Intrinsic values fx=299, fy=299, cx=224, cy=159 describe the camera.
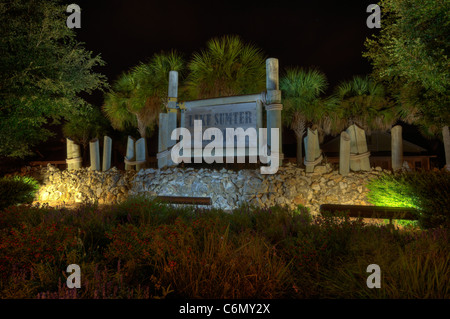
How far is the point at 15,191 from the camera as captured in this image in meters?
10.6

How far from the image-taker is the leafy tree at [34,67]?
962cm

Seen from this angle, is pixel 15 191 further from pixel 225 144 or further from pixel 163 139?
pixel 225 144

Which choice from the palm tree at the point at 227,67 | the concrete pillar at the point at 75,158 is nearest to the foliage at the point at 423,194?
the palm tree at the point at 227,67

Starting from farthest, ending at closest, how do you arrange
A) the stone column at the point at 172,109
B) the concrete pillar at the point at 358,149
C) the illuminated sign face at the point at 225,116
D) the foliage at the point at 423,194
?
the stone column at the point at 172,109
the illuminated sign face at the point at 225,116
the concrete pillar at the point at 358,149
the foliage at the point at 423,194

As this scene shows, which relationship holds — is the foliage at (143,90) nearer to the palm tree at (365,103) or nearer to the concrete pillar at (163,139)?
the concrete pillar at (163,139)

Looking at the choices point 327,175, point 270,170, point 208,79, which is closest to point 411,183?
point 327,175

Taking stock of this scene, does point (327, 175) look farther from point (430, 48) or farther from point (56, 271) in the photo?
point (56, 271)

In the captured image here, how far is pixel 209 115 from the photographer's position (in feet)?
34.7

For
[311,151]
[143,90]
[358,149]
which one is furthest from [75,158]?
[358,149]

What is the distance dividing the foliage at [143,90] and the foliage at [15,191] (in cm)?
547

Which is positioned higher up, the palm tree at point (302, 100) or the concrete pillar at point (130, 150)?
the palm tree at point (302, 100)

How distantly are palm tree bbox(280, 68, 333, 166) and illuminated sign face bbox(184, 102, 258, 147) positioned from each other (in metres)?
4.67

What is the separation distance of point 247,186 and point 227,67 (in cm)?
497

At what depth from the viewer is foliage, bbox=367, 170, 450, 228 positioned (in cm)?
629
